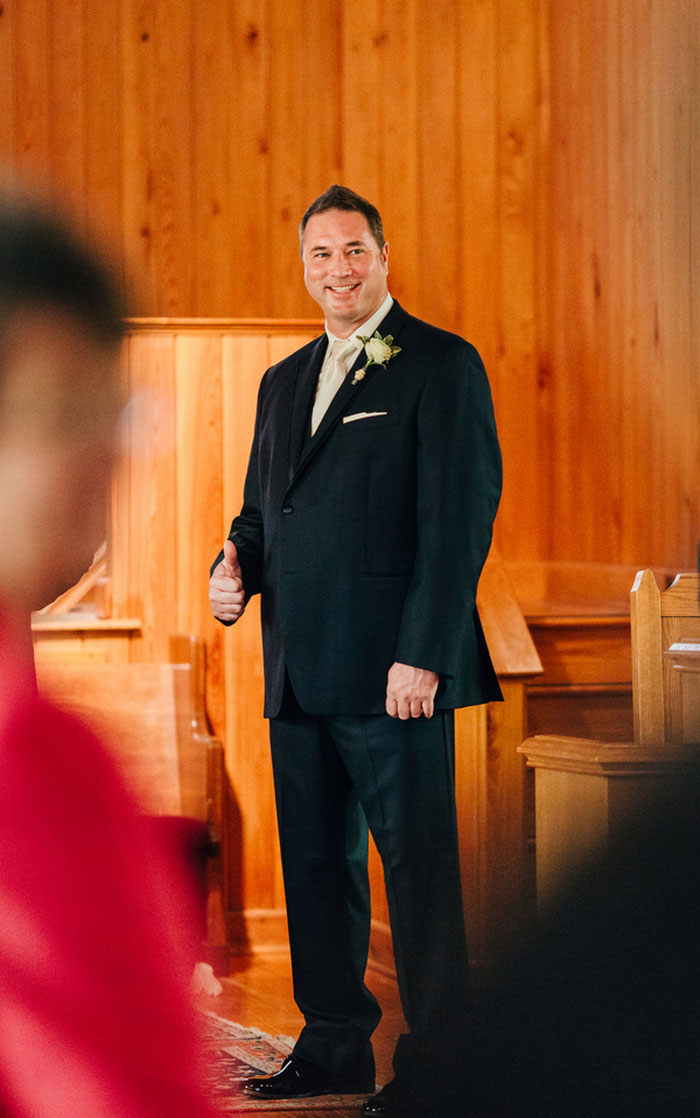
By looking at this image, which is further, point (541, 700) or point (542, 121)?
point (542, 121)

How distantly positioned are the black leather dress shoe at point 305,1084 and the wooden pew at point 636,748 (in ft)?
1.37

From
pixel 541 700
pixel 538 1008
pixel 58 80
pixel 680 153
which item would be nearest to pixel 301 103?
pixel 58 80

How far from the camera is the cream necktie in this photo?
207 centimetres

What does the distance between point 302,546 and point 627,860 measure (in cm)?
144

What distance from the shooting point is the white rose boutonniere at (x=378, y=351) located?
6.57ft

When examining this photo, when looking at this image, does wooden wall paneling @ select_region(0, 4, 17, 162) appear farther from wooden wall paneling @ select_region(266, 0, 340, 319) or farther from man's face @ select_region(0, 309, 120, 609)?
man's face @ select_region(0, 309, 120, 609)

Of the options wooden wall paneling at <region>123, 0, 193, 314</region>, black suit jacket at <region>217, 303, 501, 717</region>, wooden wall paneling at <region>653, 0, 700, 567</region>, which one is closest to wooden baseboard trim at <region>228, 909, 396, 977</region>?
black suit jacket at <region>217, 303, 501, 717</region>

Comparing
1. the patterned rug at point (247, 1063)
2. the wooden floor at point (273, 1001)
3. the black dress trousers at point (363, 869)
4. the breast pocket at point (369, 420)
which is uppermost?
the breast pocket at point (369, 420)

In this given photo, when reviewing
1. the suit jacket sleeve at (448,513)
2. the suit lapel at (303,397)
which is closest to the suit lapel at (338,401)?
the suit lapel at (303,397)

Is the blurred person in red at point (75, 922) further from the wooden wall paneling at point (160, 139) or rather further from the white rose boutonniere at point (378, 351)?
the wooden wall paneling at point (160, 139)

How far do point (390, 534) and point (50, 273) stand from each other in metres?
1.51

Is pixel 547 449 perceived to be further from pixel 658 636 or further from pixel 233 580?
pixel 233 580

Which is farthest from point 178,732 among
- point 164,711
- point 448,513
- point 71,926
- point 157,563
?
point 71,926

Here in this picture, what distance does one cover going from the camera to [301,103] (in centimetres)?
455
